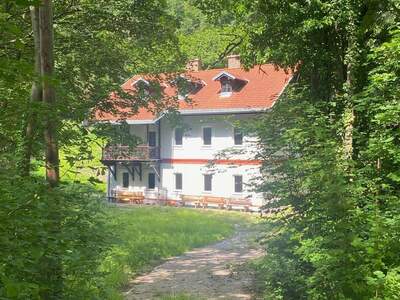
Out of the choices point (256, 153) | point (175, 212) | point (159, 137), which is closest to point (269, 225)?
point (256, 153)

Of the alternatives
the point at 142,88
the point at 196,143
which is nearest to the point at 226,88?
the point at 196,143

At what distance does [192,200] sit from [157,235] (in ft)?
38.7

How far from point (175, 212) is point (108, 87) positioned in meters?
15.8

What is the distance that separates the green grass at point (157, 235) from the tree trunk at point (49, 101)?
Answer: 392 centimetres

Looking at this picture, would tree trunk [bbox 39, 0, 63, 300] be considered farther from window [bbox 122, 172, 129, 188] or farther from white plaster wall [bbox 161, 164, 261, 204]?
window [bbox 122, 172, 129, 188]

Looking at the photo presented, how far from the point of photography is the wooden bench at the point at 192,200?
99.1 feet

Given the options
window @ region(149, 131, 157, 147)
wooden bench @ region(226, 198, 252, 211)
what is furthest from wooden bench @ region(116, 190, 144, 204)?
wooden bench @ region(226, 198, 252, 211)

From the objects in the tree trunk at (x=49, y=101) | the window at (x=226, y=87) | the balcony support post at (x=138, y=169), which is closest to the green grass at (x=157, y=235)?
the tree trunk at (x=49, y=101)

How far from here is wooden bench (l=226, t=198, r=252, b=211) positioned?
28.5m

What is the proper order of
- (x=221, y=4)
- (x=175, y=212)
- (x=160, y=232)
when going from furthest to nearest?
(x=175, y=212), (x=160, y=232), (x=221, y=4)

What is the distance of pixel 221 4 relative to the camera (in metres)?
10.9

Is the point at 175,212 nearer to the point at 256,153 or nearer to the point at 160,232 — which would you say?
the point at 160,232

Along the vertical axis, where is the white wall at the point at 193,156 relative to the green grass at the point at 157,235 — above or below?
above

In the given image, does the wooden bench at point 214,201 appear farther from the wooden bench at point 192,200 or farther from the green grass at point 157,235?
the green grass at point 157,235
